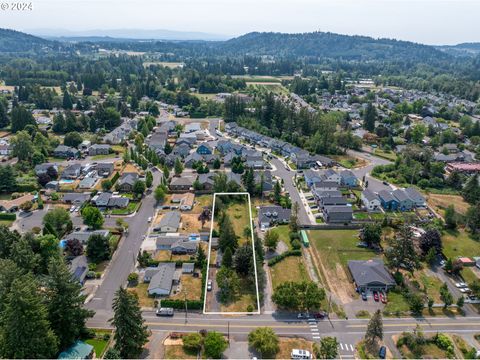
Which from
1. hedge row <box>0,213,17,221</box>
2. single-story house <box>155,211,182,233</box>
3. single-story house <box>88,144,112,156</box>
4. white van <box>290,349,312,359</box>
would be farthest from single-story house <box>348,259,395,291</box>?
single-story house <box>88,144,112,156</box>

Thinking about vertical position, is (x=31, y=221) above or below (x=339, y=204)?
below

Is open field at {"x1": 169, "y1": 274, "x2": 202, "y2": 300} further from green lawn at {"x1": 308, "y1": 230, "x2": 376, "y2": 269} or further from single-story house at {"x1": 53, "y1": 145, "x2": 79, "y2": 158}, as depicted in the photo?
single-story house at {"x1": 53, "y1": 145, "x2": 79, "y2": 158}

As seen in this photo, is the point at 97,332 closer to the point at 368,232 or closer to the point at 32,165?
the point at 368,232

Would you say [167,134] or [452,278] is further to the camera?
[167,134]

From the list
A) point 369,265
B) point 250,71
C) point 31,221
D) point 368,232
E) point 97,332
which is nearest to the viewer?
point 97,332

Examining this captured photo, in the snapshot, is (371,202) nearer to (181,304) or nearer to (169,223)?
(169,223)

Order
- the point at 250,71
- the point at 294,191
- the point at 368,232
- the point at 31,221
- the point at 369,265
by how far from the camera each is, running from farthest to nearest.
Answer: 1. the point at 250,71
2. the point at 294,191
3. the point at 31,221
4. the point at 368,232
5. the point at 369,265

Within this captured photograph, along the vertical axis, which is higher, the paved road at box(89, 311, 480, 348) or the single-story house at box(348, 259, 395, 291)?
the single-story house at box(348, 259, 395, 291)

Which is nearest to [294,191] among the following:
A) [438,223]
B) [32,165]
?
[438,223]
